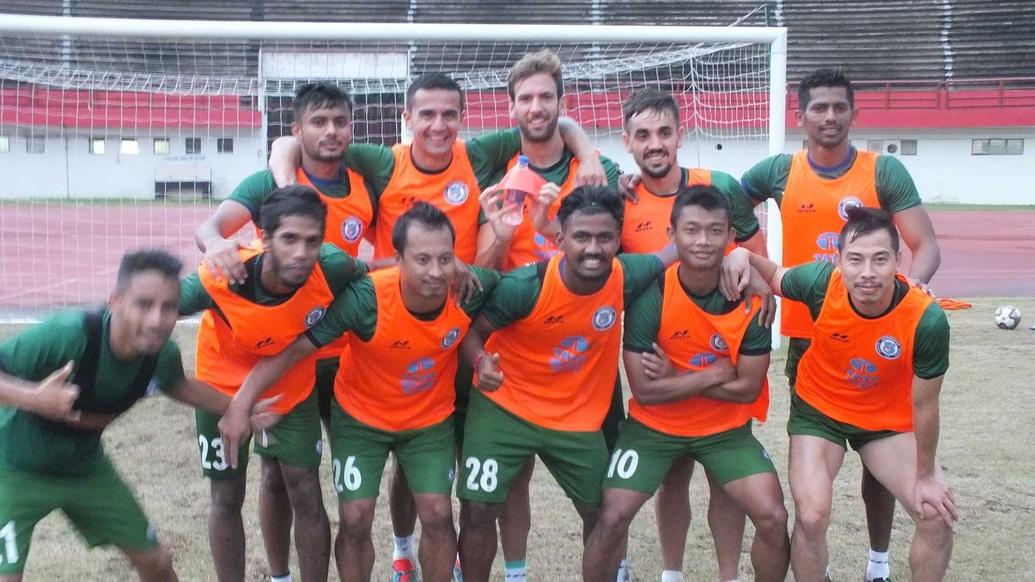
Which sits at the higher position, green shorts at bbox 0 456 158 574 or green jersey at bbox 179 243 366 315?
green jersey at bbox 179 243 366 315

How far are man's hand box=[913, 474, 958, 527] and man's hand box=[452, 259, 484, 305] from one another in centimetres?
174

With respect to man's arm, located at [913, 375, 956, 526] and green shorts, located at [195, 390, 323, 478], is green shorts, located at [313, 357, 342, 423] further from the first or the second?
man's arm, located at [913, 375, 956, 526]

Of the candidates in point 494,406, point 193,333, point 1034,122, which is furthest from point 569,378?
point 1034,122

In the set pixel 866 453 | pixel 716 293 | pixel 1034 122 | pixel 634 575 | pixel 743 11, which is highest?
pixel 743 11

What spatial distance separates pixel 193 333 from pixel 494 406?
666 cm

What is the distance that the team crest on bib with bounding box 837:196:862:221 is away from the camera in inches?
165

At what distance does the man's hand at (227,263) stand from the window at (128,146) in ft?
28.5

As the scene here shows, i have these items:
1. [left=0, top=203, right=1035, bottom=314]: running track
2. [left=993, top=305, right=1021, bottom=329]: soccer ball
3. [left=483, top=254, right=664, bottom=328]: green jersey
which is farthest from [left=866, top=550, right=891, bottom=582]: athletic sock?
[left=0, top=203, right=1035, bottom=314]: running track

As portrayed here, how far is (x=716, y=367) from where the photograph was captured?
3.77m

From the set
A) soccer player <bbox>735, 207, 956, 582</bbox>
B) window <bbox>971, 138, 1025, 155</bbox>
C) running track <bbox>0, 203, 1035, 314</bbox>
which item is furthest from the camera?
window <bbox>971, 138, 1025, 155</bbox>

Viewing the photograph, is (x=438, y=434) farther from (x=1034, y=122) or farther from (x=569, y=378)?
(x=1034, y=122)

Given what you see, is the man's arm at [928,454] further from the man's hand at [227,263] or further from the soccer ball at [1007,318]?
the soccer ball at [1007,318]

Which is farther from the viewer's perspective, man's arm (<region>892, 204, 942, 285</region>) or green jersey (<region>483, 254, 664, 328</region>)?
man's arm (<region>892, 204, 942, 285</region>)

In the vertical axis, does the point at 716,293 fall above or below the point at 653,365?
above
